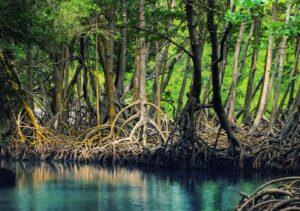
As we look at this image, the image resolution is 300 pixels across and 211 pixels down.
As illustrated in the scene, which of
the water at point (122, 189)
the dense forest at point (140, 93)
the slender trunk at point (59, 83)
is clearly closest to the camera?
the water at point (122, 189)

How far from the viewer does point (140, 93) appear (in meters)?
22.1

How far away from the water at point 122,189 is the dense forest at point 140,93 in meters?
0.82

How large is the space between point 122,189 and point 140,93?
592 centimetres

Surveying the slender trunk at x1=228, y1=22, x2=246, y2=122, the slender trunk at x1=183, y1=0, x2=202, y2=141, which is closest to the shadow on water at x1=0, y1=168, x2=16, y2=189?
the slender trunk at x1=183, y1=0, x2=202, y2=141

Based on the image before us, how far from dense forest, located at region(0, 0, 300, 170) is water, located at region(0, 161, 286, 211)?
820 mm

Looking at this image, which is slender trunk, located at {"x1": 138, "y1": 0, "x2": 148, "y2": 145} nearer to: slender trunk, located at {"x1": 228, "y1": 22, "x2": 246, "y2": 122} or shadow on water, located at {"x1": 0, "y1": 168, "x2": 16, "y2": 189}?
slender trunk, located at {"x1": 228, "y1": 22, "x2": 246, "y2": 122}

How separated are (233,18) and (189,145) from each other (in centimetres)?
949

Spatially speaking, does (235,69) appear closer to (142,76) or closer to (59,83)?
(142,76)

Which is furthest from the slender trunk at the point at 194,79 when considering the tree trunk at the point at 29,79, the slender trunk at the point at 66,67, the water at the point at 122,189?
the slender trunk at the point at 66,67

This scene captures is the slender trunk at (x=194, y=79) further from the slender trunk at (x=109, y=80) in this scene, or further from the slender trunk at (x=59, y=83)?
the slender trunk at (x=59, y=83)

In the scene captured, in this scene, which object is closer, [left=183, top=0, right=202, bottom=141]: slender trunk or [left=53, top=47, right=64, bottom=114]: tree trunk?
[left=183, top=0, right=202, bottom=141]: slender trunk

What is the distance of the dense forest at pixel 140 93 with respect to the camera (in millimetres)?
17969

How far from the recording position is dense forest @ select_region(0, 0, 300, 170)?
18.0 metres

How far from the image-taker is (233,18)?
34.3 feet
